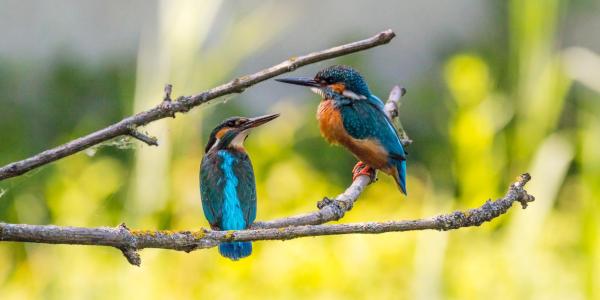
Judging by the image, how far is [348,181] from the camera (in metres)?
4.18

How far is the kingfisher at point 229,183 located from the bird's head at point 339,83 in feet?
0.62

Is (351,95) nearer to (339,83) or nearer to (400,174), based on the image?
(339,83)

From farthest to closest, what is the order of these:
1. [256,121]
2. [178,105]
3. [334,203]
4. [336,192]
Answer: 1. [336,192]
2. [334,203]
3. [256,121]
4. [178,105]

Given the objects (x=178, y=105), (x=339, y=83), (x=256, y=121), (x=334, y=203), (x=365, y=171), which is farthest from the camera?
(x=365, y=171)

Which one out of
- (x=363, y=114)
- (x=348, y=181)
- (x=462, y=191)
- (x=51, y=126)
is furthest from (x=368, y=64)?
(x=363, y=114)

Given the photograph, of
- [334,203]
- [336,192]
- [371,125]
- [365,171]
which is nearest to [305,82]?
[334,203]

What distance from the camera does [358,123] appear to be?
151 cm

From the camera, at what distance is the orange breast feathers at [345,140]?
57.0 inches

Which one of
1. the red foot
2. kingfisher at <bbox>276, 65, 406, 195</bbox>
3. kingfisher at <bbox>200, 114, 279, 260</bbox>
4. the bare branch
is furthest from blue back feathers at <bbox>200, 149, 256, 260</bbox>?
the red foot

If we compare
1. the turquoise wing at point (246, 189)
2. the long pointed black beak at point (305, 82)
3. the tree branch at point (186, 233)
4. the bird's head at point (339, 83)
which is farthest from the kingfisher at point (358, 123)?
the tree branch at point (186, 233)

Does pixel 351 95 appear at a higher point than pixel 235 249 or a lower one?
higher

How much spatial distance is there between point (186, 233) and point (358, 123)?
1.99 feet

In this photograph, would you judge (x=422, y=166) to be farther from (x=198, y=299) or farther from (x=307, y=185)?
(x=198, y=299)

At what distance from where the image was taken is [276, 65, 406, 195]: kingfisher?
1.43 m
